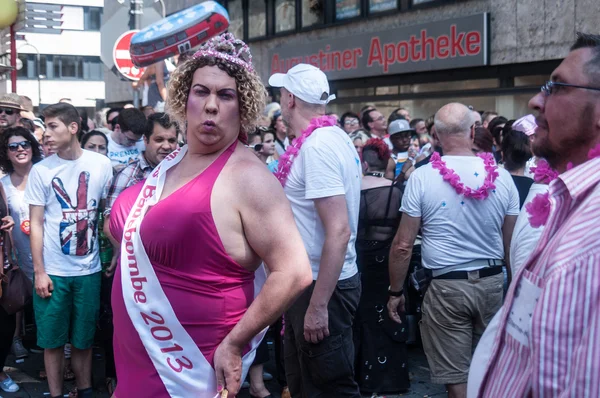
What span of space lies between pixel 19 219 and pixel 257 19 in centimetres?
1579

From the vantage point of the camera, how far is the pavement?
5.70 m

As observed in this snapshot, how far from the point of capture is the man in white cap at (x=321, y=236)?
3.66m

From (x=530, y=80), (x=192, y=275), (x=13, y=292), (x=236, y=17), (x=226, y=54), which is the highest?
(x=236, y=17)

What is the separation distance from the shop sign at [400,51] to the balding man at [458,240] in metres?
9.94

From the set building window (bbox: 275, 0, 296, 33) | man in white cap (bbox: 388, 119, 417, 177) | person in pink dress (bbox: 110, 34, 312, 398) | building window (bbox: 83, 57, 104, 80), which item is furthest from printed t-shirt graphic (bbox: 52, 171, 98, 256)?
building window (bbox: 83, 57, 104, 80)

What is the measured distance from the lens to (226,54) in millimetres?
2770

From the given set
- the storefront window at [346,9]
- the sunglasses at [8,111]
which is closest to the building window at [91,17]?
the storefront window at [346,9]

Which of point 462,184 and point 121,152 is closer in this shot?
point 462,184

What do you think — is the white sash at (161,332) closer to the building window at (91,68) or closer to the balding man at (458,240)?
the balding man at (458,240)

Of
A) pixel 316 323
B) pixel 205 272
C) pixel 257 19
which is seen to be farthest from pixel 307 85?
pixel 257 19

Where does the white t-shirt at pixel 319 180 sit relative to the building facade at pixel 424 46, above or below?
below

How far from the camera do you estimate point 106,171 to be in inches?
208

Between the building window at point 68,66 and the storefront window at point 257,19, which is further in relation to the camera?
the building window at point 68,66

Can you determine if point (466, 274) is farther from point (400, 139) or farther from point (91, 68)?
point (91, 68)
